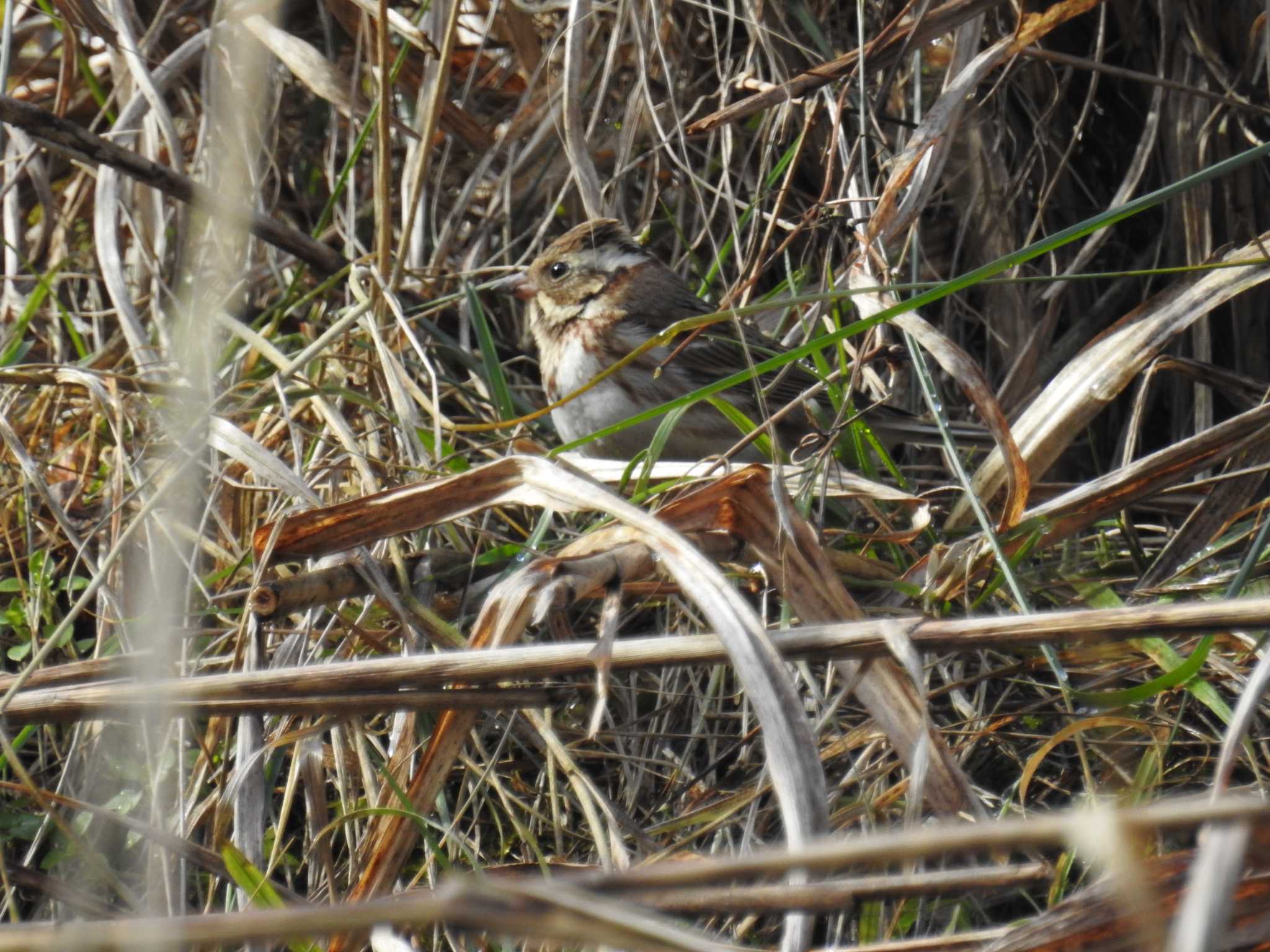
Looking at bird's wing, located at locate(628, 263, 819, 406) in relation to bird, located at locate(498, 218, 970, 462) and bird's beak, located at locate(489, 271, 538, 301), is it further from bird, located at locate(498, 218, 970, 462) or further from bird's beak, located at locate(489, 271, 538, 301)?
bird's beak, located at locate(489, 271, 538, 301)

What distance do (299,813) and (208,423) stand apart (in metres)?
0.67

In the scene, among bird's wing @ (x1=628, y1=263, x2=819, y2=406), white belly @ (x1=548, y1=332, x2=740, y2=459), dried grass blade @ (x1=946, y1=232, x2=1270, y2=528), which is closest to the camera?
dried grass blade @ (x1=946, y1=232, x2=1270, y2=528)

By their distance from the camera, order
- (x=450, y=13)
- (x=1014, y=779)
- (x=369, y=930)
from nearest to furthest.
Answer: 1. (x=369, y=930)
2. (x=1014, y=779)
3. (x=450, y=13)

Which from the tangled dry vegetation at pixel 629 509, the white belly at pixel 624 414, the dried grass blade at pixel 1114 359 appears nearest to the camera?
the tangled dry vegetation at pixel 629 509

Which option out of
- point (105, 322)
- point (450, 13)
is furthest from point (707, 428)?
point (105, 322)

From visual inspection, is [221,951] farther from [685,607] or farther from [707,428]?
[707,428]

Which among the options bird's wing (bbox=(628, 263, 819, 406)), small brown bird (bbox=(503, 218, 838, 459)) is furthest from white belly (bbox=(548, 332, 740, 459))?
bird's wing (bbox=(628, 263, 819, 406))

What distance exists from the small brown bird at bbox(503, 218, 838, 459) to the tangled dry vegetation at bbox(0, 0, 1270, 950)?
0.49ft

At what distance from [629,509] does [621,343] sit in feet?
5.97

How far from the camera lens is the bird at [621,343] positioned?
335 cm

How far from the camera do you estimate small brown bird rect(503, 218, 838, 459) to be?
3.35m

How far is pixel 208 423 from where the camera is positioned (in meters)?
2.42

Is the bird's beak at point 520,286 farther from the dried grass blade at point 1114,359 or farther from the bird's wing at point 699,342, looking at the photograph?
the dried grass blade at point 1114,359

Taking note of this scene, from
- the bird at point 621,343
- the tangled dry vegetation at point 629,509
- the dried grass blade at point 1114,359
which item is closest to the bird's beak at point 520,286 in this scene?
the bird at point 621,343
